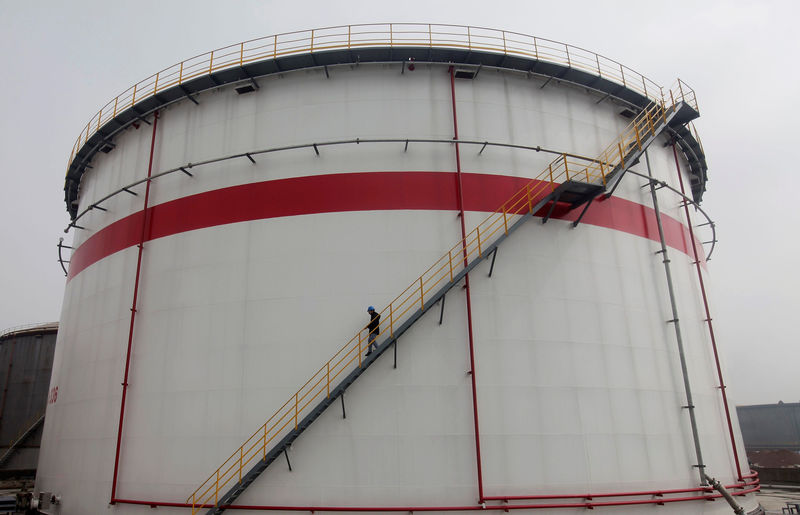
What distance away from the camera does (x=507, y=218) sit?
42.9ft

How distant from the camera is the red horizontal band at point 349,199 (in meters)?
13.0

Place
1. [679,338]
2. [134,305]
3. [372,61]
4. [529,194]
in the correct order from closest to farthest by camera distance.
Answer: [529,194] < [679,338] < [134,305] < [372,61]

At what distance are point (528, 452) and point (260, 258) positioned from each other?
25.0ft

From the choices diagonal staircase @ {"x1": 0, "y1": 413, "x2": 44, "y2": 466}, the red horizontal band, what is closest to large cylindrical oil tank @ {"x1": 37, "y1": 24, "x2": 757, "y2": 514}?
the red horizontal band

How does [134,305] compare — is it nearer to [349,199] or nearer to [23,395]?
[349,199]

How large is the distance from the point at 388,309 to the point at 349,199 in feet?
9.68

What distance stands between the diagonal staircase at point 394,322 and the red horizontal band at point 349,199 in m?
0.57

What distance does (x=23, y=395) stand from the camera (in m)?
28.2

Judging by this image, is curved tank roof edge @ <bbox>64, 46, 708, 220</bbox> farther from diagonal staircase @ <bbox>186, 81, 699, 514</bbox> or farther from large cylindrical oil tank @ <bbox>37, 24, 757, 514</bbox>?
diagonal staircase @ <bbox>186, 81, 699, 514</bbox>

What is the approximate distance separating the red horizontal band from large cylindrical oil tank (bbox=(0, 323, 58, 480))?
19593 millimetres

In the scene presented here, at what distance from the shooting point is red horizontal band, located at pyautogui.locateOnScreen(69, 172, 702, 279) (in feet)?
42.8

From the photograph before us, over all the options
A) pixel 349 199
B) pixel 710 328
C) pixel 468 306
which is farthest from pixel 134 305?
pixel 710 328

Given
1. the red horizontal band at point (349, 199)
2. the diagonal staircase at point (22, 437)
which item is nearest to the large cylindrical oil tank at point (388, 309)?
the red horizontal band at point (349, 199)

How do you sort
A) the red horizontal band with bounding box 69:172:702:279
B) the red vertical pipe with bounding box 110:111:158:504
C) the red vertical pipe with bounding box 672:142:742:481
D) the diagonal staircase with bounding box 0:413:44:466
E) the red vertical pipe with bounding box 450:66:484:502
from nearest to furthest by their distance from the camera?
the red vertical pipe with bounding box 450:66:484:502 < the red vertical pipe with bounding box 110:111:158:504 < the red horizontal band with bounding box 69:172:702:279 < the red vertical pipe with bounding box 672:142:742:481 < the diagonal staircase with bounding box 0:413:44:466
